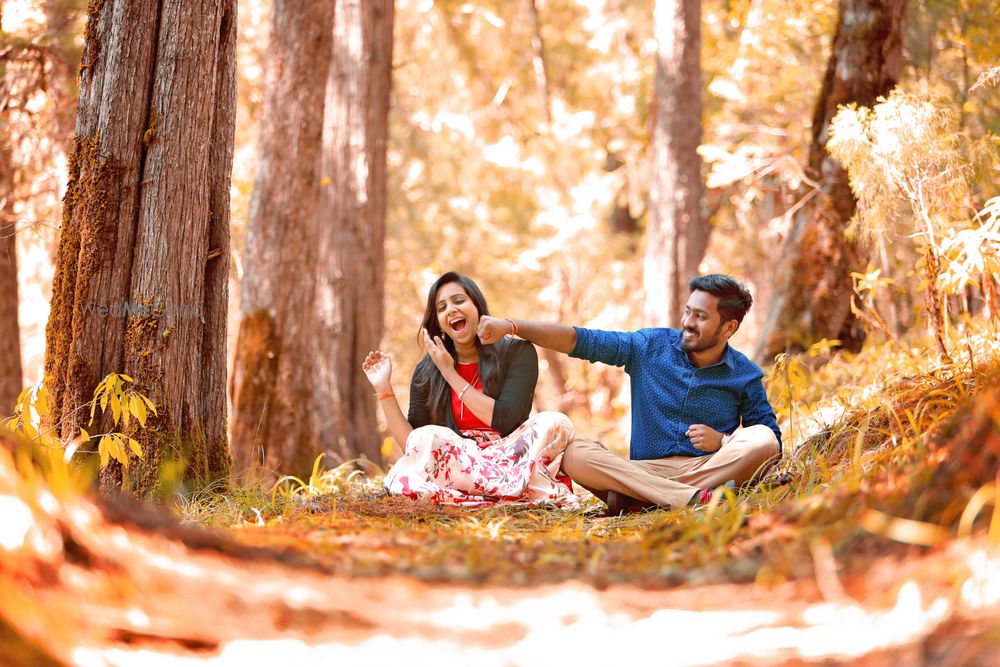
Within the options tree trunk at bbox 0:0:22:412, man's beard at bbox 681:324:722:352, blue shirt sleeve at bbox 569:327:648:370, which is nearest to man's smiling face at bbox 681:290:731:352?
man's beard at bbox 681:324:722:352

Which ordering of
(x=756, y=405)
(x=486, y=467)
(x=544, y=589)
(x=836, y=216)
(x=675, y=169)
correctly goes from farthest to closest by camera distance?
(x=675, y=169)
(x=836, y=216)
(x=756, y=405)
(x=486, y=467)
(x=544, y=589)

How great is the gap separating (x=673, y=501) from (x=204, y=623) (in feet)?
9.47

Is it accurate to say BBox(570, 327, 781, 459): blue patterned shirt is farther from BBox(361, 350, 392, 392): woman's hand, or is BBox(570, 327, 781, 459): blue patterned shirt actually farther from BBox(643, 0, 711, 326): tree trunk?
BBox(643, 0, 711, 326): tree trunk

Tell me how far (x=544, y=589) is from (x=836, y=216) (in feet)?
21.0

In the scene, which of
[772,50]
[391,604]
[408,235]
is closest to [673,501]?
[391,604]

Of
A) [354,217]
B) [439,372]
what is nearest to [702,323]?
[439,372]

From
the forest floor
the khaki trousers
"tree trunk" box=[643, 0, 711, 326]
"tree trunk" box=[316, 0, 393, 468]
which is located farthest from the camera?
"tree trunk" box=[643, 0, 711, 326]

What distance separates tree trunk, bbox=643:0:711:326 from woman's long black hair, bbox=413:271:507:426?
462cm

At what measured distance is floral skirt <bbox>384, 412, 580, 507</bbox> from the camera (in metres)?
4.78

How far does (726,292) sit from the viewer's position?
4.95m

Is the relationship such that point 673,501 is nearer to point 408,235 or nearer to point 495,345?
point 495,345

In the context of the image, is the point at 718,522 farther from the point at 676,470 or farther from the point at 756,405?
the point at 756,405

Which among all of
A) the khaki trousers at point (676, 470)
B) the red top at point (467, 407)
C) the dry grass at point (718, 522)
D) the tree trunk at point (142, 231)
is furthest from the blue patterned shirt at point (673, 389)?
the tree trunk at point (142, 231)

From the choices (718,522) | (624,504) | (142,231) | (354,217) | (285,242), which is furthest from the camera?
(354,217)
